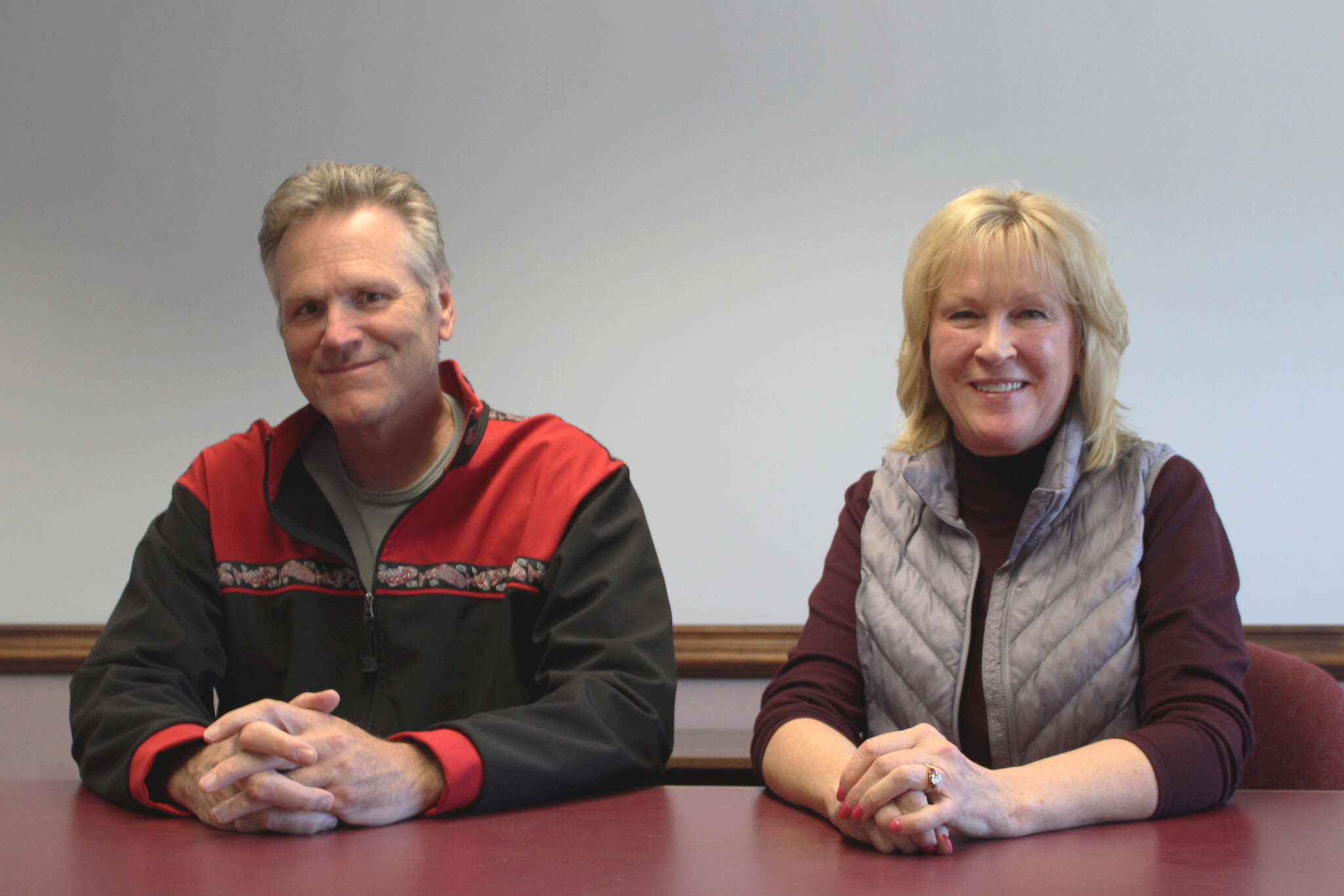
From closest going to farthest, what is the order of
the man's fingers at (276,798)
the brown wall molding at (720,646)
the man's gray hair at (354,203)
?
the man's fingers at (276,798), the man's gray hair at (354,203), the brown wall molding at (720,646)

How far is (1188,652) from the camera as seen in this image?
1.19 metres

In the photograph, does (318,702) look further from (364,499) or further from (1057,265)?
(1057,265)

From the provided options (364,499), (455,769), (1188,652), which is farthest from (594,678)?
(1188,652)

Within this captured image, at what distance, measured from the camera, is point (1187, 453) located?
2.33m

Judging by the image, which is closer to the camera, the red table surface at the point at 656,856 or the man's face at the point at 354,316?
the red table surface at the point at 656,856

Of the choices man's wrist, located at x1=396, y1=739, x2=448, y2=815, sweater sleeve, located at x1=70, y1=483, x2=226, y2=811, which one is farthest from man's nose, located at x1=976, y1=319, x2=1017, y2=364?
sweater sleeve, located at x1=70, y1=483, x2=226, y2=811

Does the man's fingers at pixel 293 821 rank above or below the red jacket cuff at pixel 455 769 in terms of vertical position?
below

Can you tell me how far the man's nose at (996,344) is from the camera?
1.31 meters

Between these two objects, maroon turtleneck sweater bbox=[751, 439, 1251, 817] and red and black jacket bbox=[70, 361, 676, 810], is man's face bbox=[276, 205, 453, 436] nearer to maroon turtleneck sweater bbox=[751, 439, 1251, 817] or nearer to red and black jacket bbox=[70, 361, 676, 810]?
red and black jacket bbox=[70, 361, 676, 810]

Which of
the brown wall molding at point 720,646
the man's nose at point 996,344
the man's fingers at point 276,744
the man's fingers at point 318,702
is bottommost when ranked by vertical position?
the brown wall molding at point 720,646

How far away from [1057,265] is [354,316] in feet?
2.99

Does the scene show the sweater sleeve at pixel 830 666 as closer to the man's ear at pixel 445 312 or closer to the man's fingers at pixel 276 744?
the man's fingers at pixel 276 744

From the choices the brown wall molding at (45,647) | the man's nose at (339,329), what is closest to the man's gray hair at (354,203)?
the man's nose at (339,329)

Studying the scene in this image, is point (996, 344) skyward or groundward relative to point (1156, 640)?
skyward
